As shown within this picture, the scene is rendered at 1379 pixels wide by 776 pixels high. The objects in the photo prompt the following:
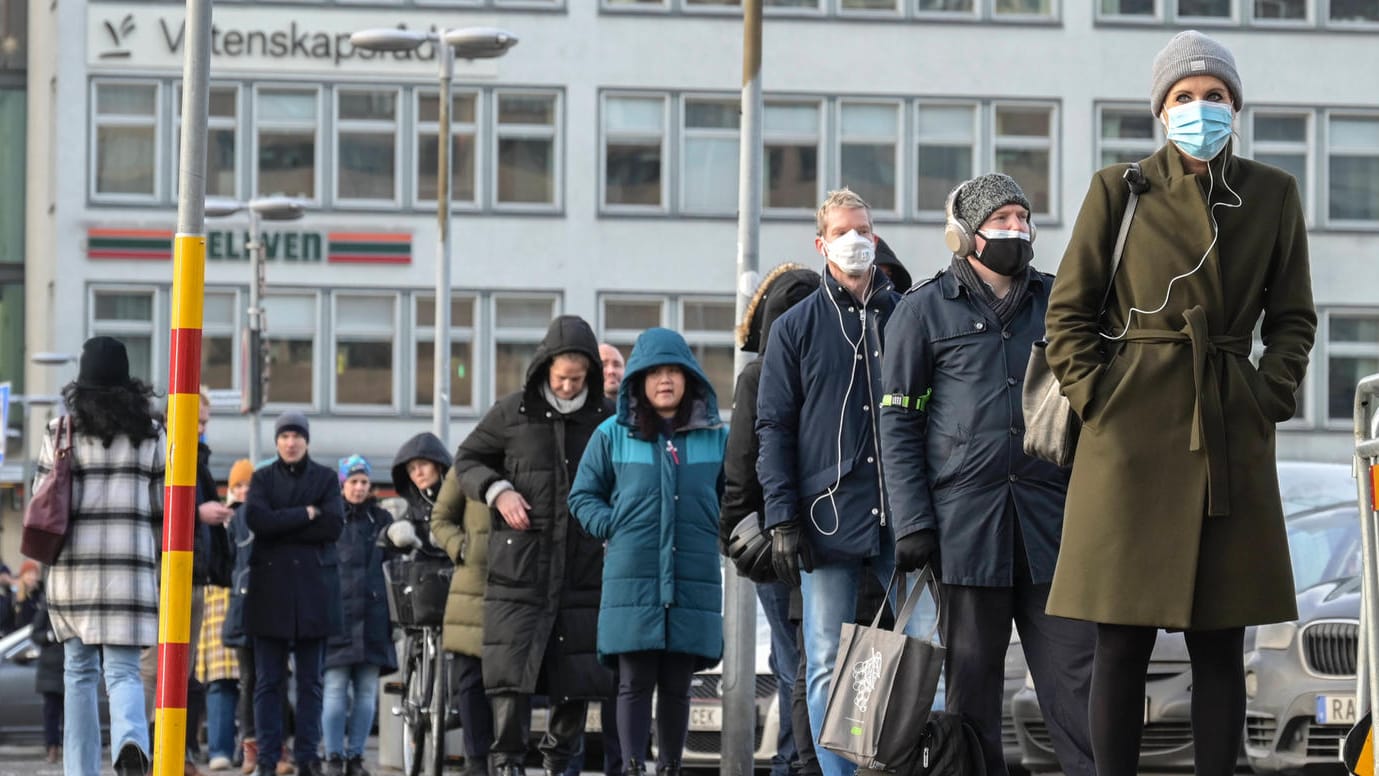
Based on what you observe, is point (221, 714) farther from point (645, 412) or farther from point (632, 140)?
point (632, 140)

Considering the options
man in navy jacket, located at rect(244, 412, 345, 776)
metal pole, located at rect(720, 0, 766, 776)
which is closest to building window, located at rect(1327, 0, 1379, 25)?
metal pole, located at rect(720, 0, 766, 776)

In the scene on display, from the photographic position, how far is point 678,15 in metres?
45.0

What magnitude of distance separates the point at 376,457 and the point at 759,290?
33.9 metres

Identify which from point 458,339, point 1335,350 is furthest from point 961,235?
point 1335,350

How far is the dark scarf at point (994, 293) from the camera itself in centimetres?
776

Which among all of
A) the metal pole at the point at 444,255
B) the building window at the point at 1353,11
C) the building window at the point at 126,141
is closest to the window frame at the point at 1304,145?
the building window at the point at 1353,11

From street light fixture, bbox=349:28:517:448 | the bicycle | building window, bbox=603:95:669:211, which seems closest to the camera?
the bicycle

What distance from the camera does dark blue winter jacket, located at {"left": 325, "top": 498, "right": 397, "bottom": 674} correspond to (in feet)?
50.3

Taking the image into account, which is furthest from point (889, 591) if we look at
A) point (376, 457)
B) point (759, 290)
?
point (376, 457)

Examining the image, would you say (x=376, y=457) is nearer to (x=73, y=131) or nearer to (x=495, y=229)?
(x=495, y=229)

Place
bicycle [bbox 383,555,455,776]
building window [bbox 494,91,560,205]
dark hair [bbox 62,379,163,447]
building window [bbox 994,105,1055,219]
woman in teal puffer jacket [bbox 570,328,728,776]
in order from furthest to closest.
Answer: building window [bbox 994,105,1055,219], building window [bbox 494,91,560,205], bicycle [bbox 383,555,455,776], dark hair [bbox 62,379,163,447], woman in teal puffer jacket [bbox 570,328,728,776]

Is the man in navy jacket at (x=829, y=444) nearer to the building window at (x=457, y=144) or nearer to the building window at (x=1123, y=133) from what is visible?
the building window at (x=457, y=144)

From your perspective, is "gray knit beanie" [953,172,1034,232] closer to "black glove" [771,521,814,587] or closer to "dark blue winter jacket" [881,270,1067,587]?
"dark blue winter jacket" [881,270,1067,587]

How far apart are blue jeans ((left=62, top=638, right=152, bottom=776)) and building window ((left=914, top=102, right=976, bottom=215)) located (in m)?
36.0
